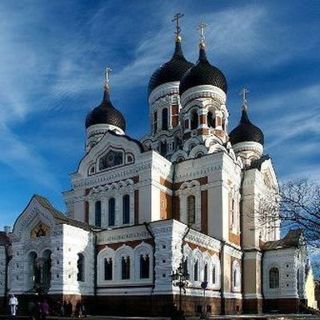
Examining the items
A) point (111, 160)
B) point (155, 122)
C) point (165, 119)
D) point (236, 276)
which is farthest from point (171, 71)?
point (236, 276)

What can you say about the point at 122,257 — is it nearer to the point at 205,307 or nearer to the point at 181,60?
the point at 205,307

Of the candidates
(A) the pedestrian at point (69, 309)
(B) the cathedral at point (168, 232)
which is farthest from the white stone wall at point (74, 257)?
(A) the pedestrian at point (69, 309)

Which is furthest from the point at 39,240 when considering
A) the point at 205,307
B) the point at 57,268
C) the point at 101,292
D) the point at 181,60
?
the point at 181,60

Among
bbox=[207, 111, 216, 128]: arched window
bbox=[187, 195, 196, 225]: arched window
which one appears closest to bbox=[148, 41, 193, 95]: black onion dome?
bbox=[207, 111, 216, 128]: arched window

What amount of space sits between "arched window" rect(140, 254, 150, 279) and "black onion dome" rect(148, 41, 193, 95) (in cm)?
1863

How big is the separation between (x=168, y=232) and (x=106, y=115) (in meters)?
18.5

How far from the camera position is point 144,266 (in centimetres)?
2817

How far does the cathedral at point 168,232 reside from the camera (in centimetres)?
2780

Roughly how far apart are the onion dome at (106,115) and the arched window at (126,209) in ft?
38.4

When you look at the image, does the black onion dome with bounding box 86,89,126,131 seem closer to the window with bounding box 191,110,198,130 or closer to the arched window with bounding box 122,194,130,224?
the window with bounding box 191,110,198,130

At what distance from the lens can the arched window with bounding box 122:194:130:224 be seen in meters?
32.6

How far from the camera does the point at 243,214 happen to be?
35906 millimetres

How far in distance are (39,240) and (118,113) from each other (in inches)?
677

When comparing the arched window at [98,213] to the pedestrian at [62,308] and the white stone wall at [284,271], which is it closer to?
the pedestrian at [62,308]
